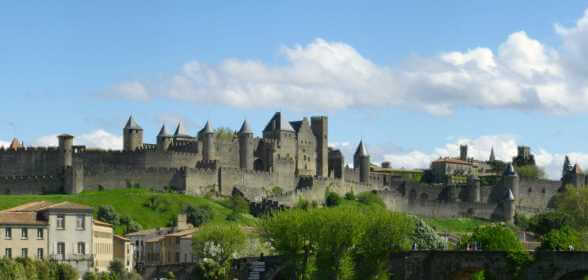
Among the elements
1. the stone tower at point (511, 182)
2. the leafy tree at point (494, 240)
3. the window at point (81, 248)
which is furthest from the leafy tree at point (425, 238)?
the stone tower at point (511, 182)

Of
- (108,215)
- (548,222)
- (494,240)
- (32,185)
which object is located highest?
(32,185)

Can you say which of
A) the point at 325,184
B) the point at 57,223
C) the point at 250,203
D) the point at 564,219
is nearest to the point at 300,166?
the point at 325,184

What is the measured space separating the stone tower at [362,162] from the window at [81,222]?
6595cm

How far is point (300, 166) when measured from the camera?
517 feet

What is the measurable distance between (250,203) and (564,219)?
32.4m

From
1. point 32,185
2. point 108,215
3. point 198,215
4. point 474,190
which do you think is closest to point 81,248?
point 108,215

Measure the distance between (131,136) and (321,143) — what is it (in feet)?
78.0

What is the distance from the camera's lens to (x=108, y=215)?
410 feet

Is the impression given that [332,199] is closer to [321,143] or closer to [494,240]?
[321,143]

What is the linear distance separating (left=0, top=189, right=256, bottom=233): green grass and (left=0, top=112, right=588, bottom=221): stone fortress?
3689 millimetres

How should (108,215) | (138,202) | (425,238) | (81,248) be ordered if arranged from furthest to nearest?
1. (138,202)
2. (108,215)
3. (425,238)
4. (81,248)

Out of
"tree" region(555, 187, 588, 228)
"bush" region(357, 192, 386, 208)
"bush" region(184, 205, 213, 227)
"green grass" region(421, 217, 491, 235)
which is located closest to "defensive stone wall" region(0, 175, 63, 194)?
"bush" region(184, 205, 213, 227)

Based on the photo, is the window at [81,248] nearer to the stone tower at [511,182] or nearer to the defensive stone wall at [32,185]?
the defensive stone wall at [32,185]

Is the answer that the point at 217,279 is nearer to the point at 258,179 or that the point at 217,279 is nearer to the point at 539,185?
the point at 258,179
